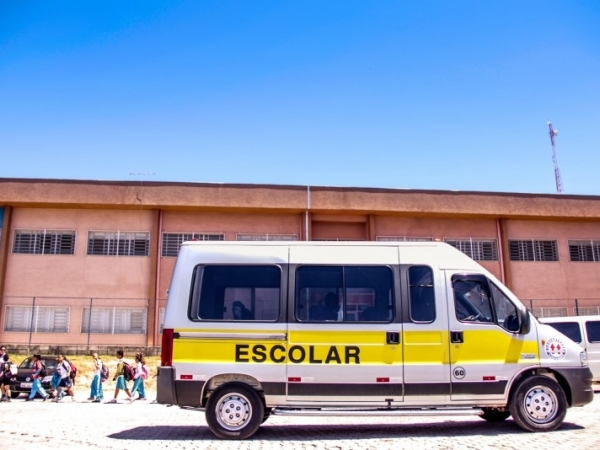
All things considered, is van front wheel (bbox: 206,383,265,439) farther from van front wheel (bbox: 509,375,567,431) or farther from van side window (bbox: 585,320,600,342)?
van side window (bbox: 585,320,600,342)

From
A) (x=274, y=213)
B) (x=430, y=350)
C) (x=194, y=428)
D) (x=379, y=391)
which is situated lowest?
(x=194, y=428)

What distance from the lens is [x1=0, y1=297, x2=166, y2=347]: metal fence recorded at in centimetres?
2502

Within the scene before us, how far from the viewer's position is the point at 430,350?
29.4 feet

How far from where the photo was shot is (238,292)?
920cm

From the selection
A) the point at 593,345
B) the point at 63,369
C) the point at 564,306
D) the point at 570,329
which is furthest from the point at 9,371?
the point at 564,306

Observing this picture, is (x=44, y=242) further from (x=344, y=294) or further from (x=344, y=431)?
(x=344, y=294)

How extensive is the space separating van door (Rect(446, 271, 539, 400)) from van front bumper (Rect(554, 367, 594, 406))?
56 centimetres

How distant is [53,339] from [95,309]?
85.3 inches

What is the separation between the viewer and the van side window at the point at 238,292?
9.12 meters

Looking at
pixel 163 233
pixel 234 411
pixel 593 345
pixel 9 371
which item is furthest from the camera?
pixel 163 233

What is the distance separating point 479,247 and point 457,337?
65.2ft

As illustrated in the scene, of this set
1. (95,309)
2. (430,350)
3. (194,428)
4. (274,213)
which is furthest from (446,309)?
(95,309)

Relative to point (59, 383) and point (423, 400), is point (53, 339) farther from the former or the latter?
point (423, 400)

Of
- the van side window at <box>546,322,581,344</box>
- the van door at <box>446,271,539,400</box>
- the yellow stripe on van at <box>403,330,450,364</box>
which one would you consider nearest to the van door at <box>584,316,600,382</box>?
the van side window at <box>546,322,581,344</box>
